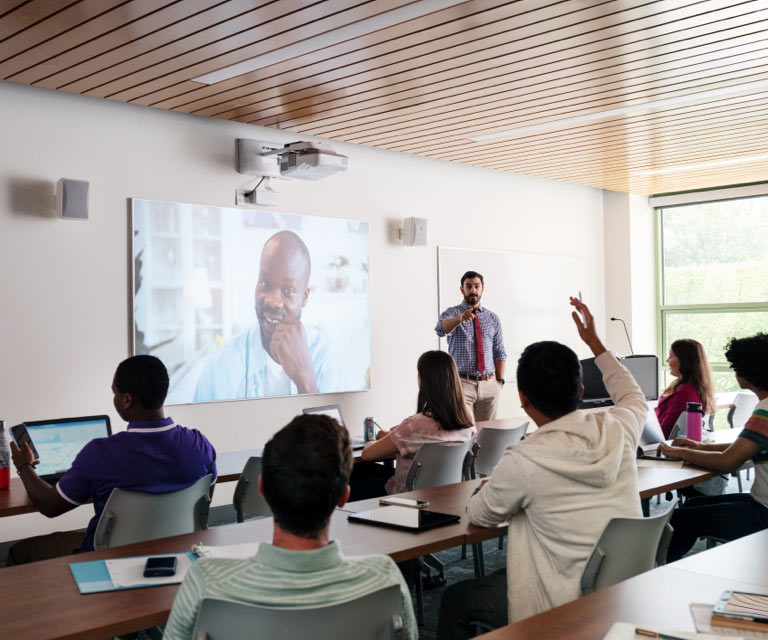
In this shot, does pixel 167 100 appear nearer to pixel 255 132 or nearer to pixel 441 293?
pixel 255 132

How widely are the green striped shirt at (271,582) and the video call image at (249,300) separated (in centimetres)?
451

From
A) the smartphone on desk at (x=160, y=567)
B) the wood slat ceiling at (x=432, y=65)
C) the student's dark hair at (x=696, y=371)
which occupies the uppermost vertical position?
the wood slat ceiling at (x=432, y=65)

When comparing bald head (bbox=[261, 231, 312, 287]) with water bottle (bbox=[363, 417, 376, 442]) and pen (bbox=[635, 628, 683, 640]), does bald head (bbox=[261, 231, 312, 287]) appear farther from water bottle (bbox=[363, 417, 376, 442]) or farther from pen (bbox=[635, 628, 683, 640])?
pen (bbox=[635, 628, 683, 640])

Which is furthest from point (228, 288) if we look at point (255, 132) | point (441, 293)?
point (441, 293)

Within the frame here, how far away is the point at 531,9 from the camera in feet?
13.2

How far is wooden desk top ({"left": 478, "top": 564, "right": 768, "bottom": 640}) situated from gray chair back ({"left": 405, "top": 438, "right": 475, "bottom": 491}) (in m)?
2.10

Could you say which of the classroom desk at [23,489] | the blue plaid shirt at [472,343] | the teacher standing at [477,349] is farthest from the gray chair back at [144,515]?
the blue plaid shirt at [472,343]

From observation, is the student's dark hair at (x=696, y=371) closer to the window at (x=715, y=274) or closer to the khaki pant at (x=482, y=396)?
the khaki pant at (x=482, y=396)

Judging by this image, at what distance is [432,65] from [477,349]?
10.2 ft

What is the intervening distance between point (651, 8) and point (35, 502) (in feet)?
11.5

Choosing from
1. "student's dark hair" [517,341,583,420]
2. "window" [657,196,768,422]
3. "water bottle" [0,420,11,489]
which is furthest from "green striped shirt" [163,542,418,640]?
"window" [657,196,768,422]

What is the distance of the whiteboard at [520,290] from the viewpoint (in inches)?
322

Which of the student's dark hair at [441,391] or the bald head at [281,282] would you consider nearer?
the student's dark hair at [441,391]

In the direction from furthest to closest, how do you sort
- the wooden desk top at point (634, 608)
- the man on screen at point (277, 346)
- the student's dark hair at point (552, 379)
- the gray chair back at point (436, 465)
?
the man on screen at point (277, 346), the gray chair back at point (436, 465), the student's dark hair at point (552, 379), the wooden desk top at point (634, 608)
